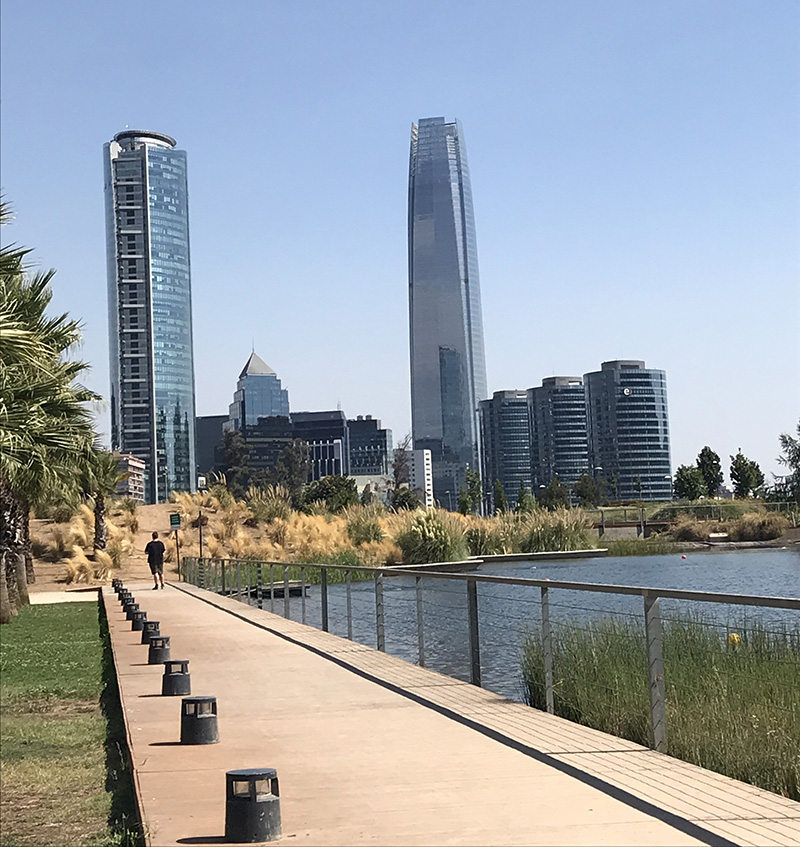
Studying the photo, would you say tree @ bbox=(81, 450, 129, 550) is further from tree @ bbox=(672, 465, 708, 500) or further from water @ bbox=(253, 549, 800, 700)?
tree @ bbox=(672, 465, 708, 500)

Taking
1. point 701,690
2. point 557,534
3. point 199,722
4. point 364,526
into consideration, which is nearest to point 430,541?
point 364,526

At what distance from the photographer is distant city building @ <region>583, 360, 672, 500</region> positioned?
189625 mm

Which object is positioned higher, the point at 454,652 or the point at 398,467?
the point at 398,467

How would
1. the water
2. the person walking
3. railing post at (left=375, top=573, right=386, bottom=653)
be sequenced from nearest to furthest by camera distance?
the water
railing post at (left=375, top=573, right=386, bottom=653)
the person walking

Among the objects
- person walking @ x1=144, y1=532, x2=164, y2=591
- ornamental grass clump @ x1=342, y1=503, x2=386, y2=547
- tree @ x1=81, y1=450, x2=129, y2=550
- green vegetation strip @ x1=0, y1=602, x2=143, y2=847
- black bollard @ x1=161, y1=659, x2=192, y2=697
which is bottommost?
green vegetation strip @ x1=0, y1=602, x2=143, y2=847

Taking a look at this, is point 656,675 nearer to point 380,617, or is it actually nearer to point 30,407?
point 380,617

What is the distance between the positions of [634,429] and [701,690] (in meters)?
185

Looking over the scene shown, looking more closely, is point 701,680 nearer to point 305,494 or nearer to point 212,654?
point 212,654

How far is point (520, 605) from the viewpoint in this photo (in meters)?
14.0

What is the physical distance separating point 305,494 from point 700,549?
32483 millimetres

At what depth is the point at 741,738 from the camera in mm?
7012

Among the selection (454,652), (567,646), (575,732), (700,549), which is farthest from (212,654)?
(700,549)

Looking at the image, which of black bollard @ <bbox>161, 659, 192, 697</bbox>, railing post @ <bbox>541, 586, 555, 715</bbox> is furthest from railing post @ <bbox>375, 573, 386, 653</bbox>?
railing post @ <bbox>541, 586, 555, 715</bbox>

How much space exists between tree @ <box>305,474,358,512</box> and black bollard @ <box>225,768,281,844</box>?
54.1 metres
